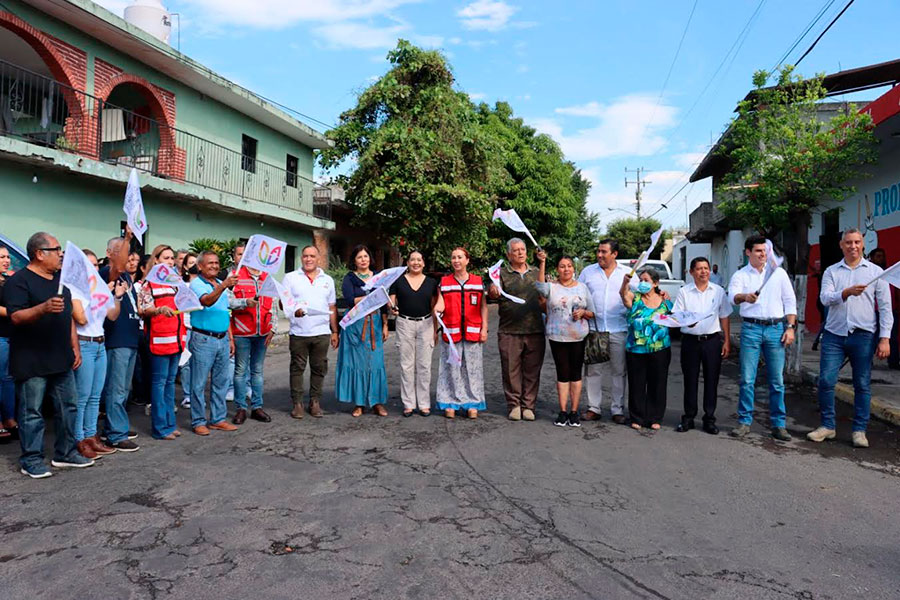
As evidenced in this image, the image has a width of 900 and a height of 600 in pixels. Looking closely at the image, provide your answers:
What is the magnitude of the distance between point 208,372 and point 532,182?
23.9 meters

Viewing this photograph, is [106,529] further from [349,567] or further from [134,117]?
[134,117]

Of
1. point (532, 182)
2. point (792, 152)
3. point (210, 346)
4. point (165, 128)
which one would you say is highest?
point (532, 182)

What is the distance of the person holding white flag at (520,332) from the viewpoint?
22.8 feet

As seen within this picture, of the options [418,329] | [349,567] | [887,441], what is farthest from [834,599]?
[418,329]

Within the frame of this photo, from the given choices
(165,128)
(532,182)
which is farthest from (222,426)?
(532,182)

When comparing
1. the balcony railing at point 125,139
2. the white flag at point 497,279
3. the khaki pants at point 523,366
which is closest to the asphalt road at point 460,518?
the khaki pants at point 523,366

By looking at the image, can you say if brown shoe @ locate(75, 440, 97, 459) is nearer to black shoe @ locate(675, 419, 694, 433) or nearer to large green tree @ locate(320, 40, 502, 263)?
black shoe @ locate(675, 419, 694, 433)

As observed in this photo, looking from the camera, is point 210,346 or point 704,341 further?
point 704,341

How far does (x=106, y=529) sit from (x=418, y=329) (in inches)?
152

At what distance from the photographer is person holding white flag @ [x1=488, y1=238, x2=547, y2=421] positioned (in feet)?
22.8

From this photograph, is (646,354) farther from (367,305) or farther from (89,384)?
(89,384)

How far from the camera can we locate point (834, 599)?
3.08m

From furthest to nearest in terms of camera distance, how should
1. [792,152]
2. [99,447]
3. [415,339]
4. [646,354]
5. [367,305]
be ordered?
[792,152] < [415,339] < [367,305] < [646,354] < [99,447]

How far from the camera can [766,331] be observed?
244 inches
